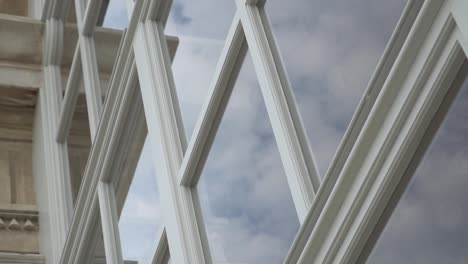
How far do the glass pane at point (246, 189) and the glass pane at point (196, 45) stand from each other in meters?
0.33

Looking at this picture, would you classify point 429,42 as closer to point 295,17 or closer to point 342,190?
point 342,190

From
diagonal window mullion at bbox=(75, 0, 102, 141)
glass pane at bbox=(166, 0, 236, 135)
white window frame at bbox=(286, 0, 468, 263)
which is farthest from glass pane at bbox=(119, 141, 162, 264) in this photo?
white window frame at bbox=(286, 0, 468, 263)

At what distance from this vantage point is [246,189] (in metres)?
3.28

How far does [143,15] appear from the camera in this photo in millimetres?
4887

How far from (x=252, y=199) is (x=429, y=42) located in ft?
3.35

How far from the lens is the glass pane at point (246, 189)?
302 centimetres

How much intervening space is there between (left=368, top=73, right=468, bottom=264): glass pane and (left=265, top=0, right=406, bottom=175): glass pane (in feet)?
1.14

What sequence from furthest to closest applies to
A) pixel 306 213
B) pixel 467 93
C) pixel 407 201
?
pixel 306 213
pixel 407 201
pixel 467 93

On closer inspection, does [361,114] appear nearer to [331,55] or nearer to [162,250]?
[331,55]

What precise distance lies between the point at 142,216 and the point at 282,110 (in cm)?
167

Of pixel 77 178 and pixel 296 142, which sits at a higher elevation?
pixel 77 178

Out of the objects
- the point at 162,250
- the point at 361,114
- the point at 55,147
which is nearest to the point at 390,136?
the point at 361,114

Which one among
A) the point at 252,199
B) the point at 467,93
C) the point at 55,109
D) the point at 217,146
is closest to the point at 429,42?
the point at 467,93

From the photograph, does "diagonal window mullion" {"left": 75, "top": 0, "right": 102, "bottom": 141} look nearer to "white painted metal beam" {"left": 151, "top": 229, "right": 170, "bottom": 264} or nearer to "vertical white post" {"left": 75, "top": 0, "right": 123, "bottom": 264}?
"vertical white post" {"left": 75, "top": 0, "right": 123, "bottom": 264}
